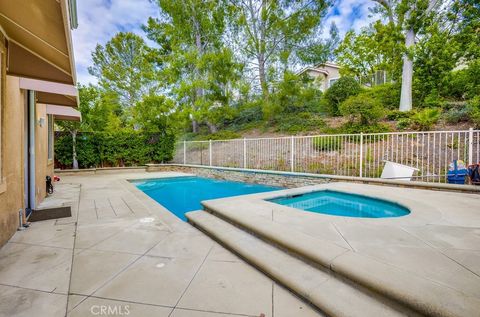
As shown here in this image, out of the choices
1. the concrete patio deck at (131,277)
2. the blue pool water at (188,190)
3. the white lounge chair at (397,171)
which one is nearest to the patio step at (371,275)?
the concrete patio deck at (131,277)

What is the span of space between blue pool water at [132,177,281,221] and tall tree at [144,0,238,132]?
5.13 metres

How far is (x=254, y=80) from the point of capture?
15.9 meters

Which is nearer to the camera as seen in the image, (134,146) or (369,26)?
(134,146)

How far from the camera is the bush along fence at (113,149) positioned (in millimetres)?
11820

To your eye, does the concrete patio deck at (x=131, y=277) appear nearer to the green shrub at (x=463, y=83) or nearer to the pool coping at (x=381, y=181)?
the pool coping at (x=381, y=181)

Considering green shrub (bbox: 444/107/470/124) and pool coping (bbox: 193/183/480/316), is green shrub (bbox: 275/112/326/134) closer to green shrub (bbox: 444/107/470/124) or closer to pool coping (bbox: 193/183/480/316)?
green shrub (bbox: 444/107/470/124)

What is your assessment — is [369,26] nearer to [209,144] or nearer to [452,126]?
[452,126]

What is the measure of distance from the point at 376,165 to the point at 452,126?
4.18m

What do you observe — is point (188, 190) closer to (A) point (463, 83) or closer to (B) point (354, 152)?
(B) point (354, 152)

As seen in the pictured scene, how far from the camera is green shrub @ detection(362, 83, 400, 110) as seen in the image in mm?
12836

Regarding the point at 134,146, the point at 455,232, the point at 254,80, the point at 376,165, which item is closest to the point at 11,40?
the point at 455,232

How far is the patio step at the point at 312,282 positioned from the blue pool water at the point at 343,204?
8.16 ft

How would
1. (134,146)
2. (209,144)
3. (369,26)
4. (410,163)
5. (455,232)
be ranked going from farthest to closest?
(369,26) → (134,146) → (209,144) → (410,163) → (455,232)

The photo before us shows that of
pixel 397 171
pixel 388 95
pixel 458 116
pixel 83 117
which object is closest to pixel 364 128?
pixel 458 116
